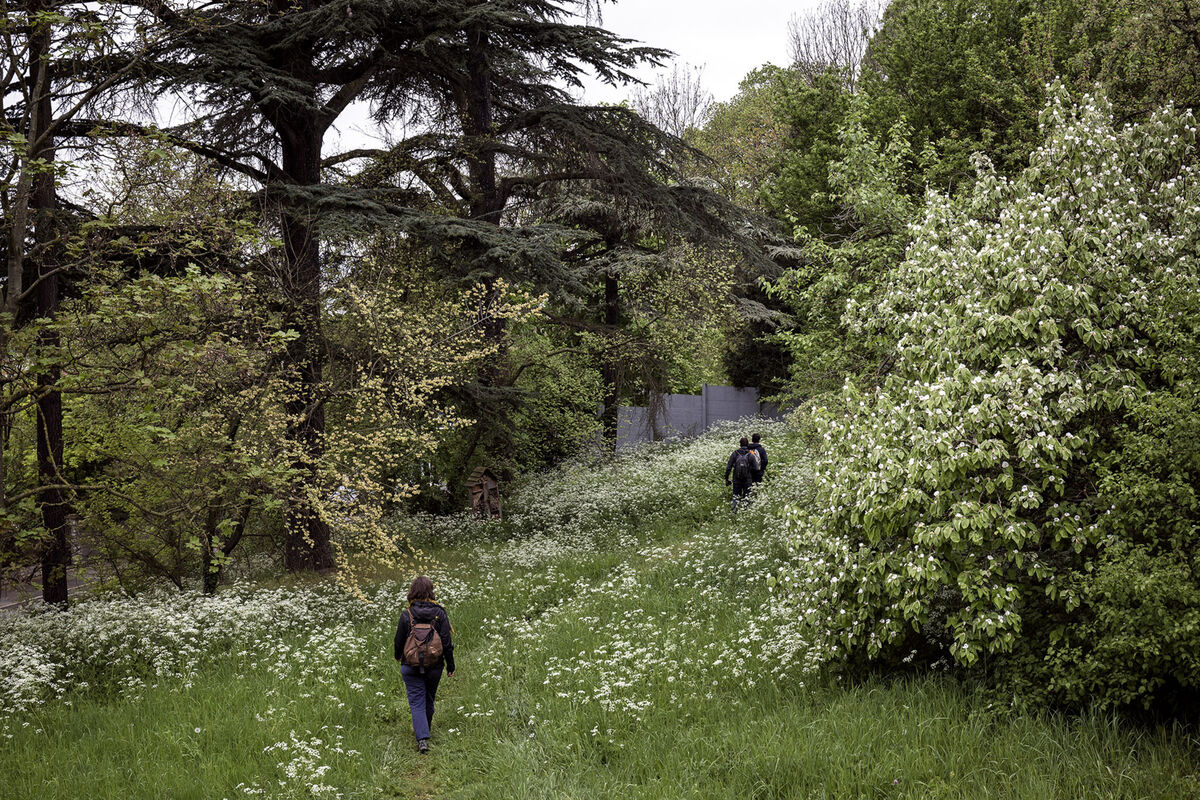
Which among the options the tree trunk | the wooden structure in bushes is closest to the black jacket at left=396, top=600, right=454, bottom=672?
the tree trunk

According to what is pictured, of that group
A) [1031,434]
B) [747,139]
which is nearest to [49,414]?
[1031,434]

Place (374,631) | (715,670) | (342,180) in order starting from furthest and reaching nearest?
(342,180) → (374,631) → (715,670)

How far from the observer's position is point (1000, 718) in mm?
5828

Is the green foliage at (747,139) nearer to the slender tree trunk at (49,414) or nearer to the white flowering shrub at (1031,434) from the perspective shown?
the white flowering shrub at (1031,434)

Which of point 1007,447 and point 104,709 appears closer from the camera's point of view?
point 1007,447

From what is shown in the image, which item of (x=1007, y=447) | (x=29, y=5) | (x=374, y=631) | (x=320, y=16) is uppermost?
(x=320, y=16)

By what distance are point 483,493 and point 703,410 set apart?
44.9 feet

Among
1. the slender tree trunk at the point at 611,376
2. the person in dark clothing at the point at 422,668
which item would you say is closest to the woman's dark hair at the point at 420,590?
the person in dark clothing at the point at 422,668

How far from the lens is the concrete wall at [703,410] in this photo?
26922mm

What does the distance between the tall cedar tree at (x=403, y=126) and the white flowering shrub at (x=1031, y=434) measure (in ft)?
22.5

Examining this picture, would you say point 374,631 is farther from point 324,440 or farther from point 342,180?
point 342,180

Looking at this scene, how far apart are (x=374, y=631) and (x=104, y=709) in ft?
10.3

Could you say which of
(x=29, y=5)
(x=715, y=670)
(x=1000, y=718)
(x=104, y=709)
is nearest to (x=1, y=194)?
(x=29, y=5)

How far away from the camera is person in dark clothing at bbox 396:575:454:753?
23.7ft
